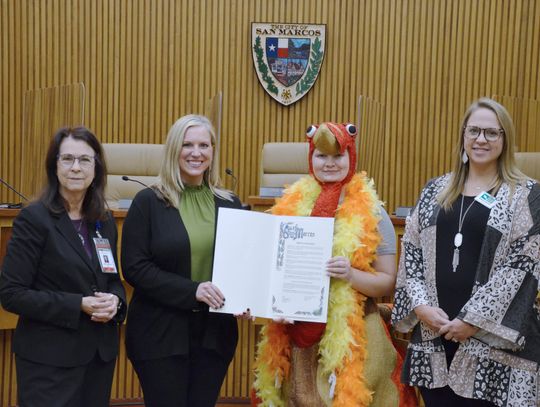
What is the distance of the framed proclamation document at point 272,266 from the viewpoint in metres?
2.09

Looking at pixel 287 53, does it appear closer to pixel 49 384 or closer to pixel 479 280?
pixel 479 280

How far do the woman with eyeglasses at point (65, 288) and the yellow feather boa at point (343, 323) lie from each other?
535 mm

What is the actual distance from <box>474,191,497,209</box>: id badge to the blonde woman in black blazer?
865mm

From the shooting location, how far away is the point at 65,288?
1.93m

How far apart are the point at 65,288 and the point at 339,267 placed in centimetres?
85

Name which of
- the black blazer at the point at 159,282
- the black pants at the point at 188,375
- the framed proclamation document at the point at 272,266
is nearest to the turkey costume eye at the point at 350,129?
the framed proclamation document at the point at 272,266

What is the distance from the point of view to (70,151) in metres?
2.00

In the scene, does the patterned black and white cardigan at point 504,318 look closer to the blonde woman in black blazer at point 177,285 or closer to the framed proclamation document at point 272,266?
the framed proclamation document at point 272,266

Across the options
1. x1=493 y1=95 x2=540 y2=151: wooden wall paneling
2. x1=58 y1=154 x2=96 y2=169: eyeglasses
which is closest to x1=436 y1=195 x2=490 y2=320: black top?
x1=58 y1=154 x2=96 y2=169: eyeglasses

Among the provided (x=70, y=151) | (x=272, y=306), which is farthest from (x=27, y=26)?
(x=272, y=306)

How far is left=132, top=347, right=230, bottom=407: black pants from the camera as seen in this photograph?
2141mm

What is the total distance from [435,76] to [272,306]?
422cm

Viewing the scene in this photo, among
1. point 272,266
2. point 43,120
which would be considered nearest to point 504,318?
point 272,266

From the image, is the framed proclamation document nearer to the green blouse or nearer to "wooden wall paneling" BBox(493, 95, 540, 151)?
the green blouse
